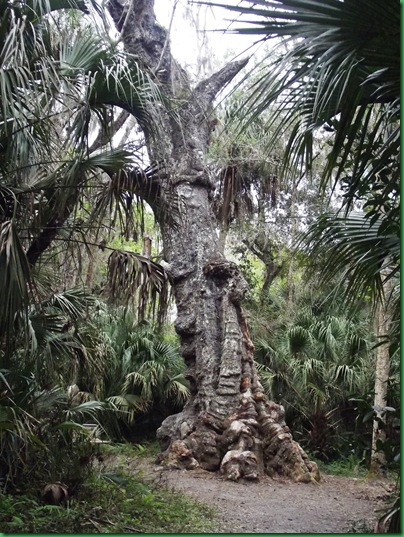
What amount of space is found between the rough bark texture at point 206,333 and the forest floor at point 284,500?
0.23 m

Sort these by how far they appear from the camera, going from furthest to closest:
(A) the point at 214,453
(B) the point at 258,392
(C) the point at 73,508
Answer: (B) the point at 258,392 → (A) the point at 214,453 → (C) the point at 73,508

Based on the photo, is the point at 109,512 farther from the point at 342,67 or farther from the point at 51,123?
the point at 342,67

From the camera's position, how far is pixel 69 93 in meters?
3.46

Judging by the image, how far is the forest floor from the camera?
3.63 meters

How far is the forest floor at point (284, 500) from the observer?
11.9 feet

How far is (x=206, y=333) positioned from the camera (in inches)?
269

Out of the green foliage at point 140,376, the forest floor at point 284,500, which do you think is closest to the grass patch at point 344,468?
the forest floor at point 284,500

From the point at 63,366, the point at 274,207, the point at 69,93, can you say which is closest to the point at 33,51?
the point at 69,93

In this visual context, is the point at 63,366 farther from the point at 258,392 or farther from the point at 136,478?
the point at 258,392

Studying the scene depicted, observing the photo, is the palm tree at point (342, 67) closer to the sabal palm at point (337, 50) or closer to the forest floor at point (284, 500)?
the sabal palm at point (337, 50)

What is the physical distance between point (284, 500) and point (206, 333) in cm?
224

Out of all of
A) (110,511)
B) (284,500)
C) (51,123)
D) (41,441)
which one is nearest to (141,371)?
(284,500)

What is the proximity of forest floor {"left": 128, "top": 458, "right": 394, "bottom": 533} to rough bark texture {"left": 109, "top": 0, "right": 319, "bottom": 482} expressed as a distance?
A: 0.23m

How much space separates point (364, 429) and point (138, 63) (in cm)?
603
